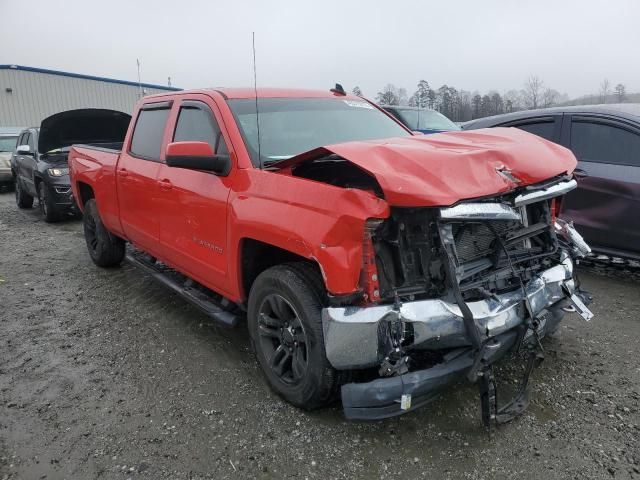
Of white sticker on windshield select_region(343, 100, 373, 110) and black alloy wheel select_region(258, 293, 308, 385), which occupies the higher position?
white sticker on windshield select_region(343, 100, 373, 110)

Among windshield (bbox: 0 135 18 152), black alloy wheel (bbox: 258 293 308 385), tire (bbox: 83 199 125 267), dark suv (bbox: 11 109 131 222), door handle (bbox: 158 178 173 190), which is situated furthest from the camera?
windshield (bbox: 0 135 18 152)

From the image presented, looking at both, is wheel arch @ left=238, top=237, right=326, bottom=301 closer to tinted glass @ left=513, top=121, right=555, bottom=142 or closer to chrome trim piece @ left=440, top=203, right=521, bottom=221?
chrome trim piece @ left=440, top=203, right=521, bottom=221

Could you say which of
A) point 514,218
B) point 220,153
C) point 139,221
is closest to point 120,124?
point 139,221

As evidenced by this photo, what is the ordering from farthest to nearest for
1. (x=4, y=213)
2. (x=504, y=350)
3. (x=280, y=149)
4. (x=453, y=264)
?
1. (x=4, y=213)
2. (x=280, y=149)
3. (x=504, y=350)
4. (x=453, y=264)

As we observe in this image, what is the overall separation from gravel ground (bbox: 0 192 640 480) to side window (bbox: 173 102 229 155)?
5.09ft

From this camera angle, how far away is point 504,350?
2.64m

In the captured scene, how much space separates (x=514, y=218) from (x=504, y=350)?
69cm

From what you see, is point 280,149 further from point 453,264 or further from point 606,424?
point 606,424

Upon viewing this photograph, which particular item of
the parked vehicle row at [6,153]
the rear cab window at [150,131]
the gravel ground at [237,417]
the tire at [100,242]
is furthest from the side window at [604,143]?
the parked vehicle row at [6,153]

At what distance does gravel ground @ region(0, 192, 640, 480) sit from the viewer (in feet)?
8.36

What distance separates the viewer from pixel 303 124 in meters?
3.68

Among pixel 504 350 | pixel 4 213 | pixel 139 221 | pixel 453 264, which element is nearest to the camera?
pixel 453 264

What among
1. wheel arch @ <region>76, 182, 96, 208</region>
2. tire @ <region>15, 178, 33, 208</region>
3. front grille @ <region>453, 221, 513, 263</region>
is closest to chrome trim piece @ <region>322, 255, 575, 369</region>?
front grille @ <region>453, 221, 513, 263</region>

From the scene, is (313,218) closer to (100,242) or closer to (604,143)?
(604,143)
